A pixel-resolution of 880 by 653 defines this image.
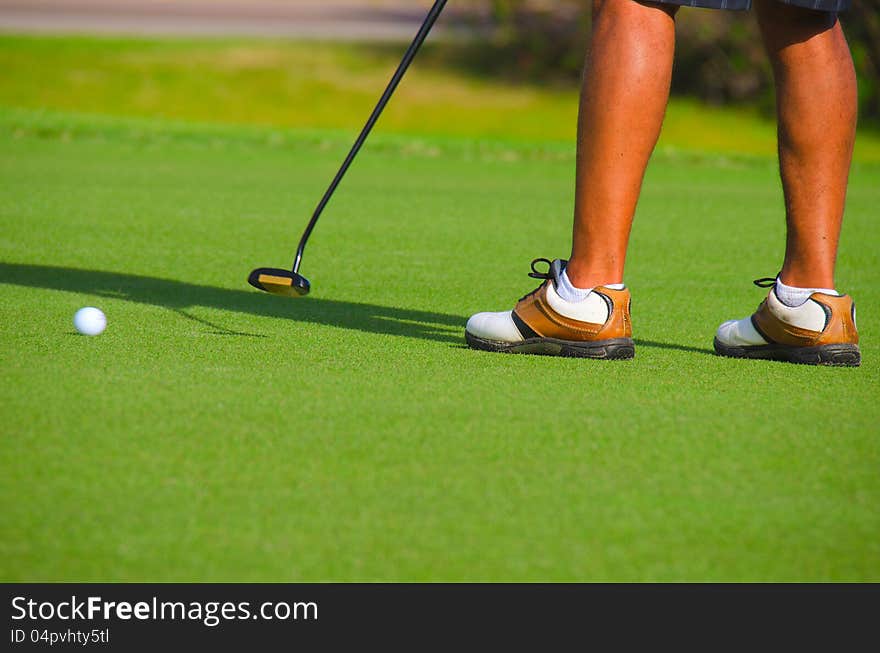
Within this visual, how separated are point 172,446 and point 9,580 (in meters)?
0.48

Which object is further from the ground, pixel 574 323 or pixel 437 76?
pixel 437 76

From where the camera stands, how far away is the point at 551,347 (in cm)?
278

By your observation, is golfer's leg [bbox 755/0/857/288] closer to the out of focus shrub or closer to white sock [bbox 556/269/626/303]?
white sock [bbox 556/269/626/303]

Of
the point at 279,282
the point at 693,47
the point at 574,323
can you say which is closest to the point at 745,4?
the point at 574,323

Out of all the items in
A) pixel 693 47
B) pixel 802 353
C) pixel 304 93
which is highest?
pixel 304 93

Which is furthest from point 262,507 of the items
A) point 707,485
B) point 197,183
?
point 197,183

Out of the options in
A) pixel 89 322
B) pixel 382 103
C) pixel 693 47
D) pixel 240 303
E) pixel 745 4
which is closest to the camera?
pixel 745 4

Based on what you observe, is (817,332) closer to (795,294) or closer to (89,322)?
(795,294)

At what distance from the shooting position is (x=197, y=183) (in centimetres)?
573

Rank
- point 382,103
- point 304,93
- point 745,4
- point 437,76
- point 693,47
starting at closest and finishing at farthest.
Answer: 1. point 745,4
2. point 382,103
3. point 693,47
4. point 304,93
5. point 437,76

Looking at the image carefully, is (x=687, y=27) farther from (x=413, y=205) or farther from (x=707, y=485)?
(x=707, y=485)

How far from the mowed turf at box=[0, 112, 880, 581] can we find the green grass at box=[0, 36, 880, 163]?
26.4 ft

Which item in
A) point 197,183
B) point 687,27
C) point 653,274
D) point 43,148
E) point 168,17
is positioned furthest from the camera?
point 168,17

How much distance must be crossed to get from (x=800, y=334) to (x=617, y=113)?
566 millimetres
